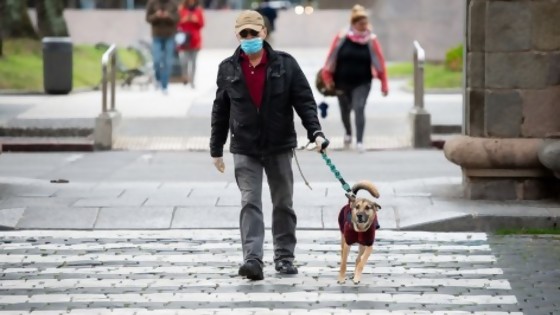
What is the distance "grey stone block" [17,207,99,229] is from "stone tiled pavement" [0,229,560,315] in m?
0.30

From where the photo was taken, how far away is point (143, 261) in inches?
480

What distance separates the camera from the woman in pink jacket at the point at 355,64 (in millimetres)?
20359

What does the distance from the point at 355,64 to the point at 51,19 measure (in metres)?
15.7

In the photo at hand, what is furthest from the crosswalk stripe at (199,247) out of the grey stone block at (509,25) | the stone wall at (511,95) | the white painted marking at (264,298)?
the grey stone block at (509,25)

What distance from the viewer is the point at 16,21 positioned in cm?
3494

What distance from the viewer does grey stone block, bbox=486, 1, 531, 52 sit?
1452 centimetres

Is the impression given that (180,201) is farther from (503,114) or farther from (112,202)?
(503,114)

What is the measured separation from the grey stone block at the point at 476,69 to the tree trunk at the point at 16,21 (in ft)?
69.3

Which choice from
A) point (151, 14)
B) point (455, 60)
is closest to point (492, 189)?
point (151, 14)

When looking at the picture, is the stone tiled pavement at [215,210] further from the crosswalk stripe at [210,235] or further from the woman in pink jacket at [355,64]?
the woman in pink jacket at [355,64]

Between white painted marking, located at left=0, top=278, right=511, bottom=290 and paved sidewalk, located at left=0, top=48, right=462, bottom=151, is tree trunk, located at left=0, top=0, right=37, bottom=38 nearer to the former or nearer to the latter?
paved sidewalk, located at left=0, top=48, right=462, bottom=151

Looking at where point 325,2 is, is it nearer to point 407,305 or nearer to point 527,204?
point 527,204

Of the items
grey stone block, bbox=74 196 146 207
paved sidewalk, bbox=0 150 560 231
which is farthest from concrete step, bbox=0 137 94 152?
grey stone block, bbox=74 196 146 207

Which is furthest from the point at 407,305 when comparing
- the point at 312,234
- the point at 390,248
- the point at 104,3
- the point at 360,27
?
the point at 104,3
